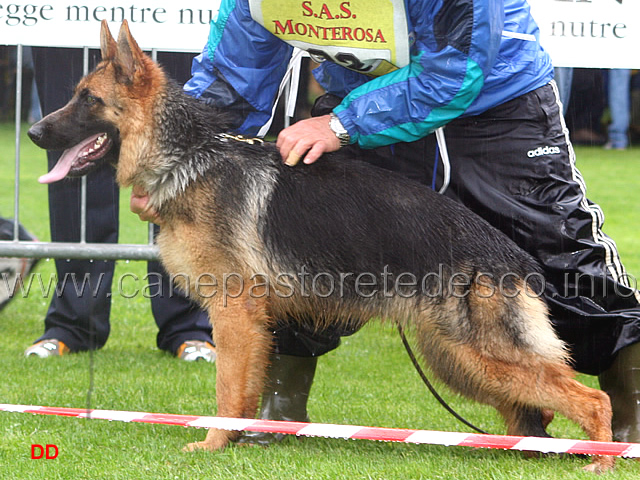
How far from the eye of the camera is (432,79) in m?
3.02

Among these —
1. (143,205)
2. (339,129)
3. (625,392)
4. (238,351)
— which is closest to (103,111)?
(143,205)

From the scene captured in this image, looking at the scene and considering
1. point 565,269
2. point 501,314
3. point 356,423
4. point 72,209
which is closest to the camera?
point 501,314

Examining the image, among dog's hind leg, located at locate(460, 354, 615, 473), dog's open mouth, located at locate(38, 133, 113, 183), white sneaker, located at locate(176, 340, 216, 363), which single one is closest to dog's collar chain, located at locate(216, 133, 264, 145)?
dog's open mouth, located at locate(38, 133, 113, 183)

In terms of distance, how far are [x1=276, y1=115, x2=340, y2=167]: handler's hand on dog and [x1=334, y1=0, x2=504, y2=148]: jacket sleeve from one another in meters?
0.08

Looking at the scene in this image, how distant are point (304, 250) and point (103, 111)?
971 millimetres

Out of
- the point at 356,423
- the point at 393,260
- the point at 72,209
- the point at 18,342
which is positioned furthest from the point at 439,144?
the point at 18,342

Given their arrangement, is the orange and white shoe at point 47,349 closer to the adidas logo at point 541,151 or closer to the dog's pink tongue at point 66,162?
the dog's pink tongue at point 66,162

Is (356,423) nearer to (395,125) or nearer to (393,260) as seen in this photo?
(393,260)

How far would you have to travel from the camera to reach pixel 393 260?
3111 millimetres

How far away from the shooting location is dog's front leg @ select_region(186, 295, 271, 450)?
10.3ft

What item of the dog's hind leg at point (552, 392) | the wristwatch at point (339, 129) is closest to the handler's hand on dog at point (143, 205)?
the wristwatch at point (339, 129)

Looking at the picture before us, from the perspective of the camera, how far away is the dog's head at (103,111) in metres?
3.18

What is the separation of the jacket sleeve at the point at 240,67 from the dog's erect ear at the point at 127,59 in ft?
1.26

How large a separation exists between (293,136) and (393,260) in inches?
25.1
